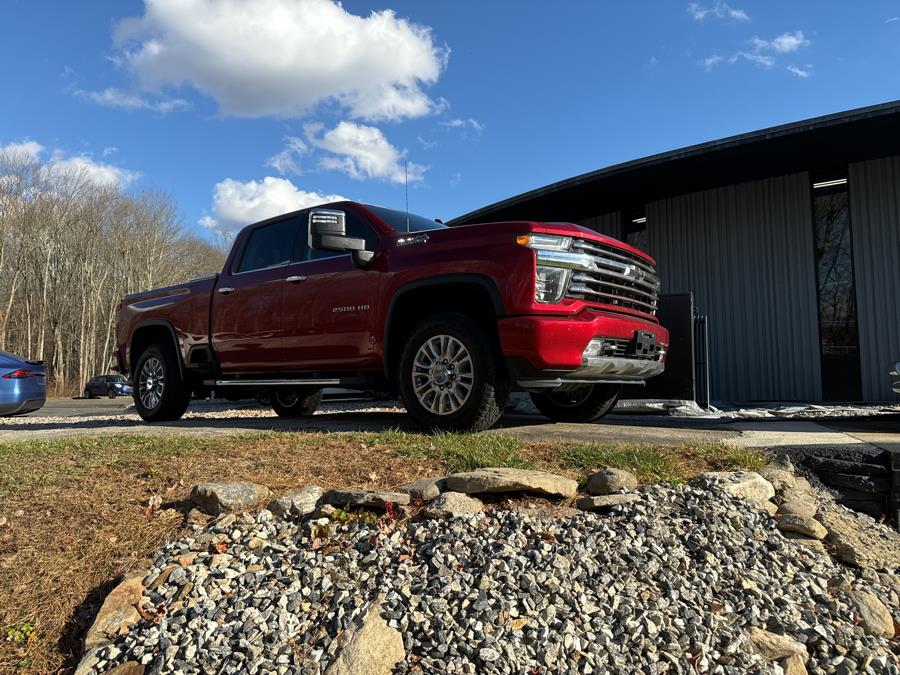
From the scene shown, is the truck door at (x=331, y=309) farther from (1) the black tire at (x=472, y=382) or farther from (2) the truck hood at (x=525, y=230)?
(2) the truck hood at (x=525, y=230)

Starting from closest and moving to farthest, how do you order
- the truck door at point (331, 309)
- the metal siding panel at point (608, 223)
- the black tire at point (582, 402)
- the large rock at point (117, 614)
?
the large rock at point (117, 614) < the truck door at point (331, 309) < the black tire at point (582, 402) < the metal siding panel at point (608, 223)

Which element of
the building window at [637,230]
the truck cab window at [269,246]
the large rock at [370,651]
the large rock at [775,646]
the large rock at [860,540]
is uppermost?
the building window at [637,230]

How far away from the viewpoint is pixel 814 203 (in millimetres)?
11938

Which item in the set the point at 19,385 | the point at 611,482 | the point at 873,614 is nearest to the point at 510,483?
the point at 611,482

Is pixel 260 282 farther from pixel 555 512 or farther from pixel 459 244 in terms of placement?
pixel 555 512

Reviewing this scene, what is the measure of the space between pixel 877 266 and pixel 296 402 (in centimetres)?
1015

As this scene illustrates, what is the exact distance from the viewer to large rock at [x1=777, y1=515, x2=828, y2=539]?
3135mm

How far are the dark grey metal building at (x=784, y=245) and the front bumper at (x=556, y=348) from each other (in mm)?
7355

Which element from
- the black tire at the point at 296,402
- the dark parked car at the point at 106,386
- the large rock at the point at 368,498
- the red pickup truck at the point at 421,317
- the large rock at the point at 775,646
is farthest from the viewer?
the dark parked car at the point at 106,386

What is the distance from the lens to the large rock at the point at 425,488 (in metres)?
3.28

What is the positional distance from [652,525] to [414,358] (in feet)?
8.41

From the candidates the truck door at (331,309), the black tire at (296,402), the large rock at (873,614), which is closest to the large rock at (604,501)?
the large rock at (873,614)

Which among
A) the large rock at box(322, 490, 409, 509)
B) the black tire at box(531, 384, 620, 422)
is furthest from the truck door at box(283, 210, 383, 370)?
the large rock at box(322, 490, 409, 509)

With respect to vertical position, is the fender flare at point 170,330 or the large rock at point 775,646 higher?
the fender flare at point 170,330
